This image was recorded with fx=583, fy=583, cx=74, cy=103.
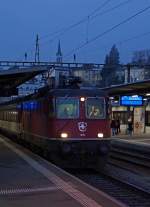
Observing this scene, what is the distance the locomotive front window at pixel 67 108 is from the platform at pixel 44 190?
10.3ft

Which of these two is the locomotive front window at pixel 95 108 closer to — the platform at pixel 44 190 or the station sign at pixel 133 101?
the platform at pixel 44 190

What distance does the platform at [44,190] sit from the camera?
10.3 meters

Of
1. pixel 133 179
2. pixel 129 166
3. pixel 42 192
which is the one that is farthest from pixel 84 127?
pixel 42 192

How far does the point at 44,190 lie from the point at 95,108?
28.4 feet

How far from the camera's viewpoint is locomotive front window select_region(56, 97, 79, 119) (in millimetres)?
20141

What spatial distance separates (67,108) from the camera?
20.3 m

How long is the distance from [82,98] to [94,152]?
199 cm

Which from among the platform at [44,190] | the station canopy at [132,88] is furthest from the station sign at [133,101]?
the platform at [44,190]

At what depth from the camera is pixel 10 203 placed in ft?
33.9

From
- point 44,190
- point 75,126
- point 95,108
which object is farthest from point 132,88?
point 44,190

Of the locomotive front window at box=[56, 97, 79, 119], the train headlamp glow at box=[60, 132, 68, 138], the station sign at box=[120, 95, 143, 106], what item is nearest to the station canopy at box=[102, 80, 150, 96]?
the station sign at box=[120, 95, 143, 106]

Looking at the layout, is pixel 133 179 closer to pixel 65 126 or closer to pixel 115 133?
pixel 65 126

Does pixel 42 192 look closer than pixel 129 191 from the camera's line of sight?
Yes

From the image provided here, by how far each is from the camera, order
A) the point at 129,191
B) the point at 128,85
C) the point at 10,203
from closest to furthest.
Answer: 1. the point at 10,203
2. the point at 129,191
3. the point at 128,85
